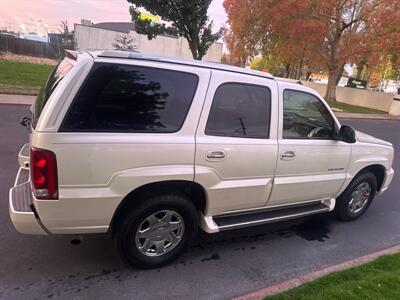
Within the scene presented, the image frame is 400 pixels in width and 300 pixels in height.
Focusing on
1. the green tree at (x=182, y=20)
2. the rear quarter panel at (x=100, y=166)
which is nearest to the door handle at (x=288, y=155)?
the rear quarter panel at (x=100, y=166)

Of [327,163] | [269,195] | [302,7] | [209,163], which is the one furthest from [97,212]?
[302,7]

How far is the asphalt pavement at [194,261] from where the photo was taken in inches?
121

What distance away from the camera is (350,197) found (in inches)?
191

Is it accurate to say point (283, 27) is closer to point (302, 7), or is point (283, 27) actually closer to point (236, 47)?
point (302, 7)

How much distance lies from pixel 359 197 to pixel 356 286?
201 centimetres

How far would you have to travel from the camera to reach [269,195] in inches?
152

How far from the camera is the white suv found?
2771 mm

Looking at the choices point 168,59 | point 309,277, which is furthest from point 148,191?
point 309,277

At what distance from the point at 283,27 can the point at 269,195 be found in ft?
71.9

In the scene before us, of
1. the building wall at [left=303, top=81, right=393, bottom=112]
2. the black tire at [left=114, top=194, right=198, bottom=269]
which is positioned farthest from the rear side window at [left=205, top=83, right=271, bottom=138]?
the building wall at [left=303, top=81, right=393, bottom=112]

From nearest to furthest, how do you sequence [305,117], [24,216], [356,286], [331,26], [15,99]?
[24,216]
[356,286]
[305,117]
[15,99]
[331,26]

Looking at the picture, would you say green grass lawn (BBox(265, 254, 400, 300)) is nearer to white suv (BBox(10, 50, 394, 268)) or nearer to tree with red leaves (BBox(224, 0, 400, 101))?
white suv (BBox(10, 50, 394, 268))

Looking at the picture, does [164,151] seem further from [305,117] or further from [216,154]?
[305,117]

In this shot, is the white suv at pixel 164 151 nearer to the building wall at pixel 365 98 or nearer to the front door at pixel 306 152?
the front door at pixel 306 152
